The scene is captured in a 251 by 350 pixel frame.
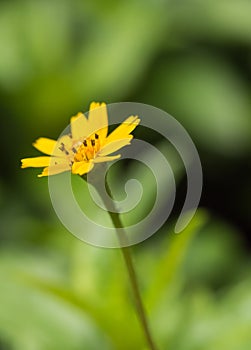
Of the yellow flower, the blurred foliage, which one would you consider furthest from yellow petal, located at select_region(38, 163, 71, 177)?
the blurred foliage

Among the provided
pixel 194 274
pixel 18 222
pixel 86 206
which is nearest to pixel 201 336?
pixel 86 206

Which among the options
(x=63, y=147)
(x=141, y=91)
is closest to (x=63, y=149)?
(x=63, y=147)

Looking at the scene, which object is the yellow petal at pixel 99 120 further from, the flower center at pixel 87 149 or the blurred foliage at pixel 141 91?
the blurred foliage at pixel 141 91

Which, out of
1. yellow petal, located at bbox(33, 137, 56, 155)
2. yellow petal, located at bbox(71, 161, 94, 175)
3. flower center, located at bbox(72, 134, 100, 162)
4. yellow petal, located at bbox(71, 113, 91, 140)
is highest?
yellow petal, located at bbox(71, 113, 91, 140)

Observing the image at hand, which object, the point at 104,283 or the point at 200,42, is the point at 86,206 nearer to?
the point at 104,283

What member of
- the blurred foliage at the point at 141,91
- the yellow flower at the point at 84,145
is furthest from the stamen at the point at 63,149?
the blurred foliage at the point at 141,91

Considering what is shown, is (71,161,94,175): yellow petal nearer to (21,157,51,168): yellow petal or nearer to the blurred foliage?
(21,157,51,168): yellow petal
